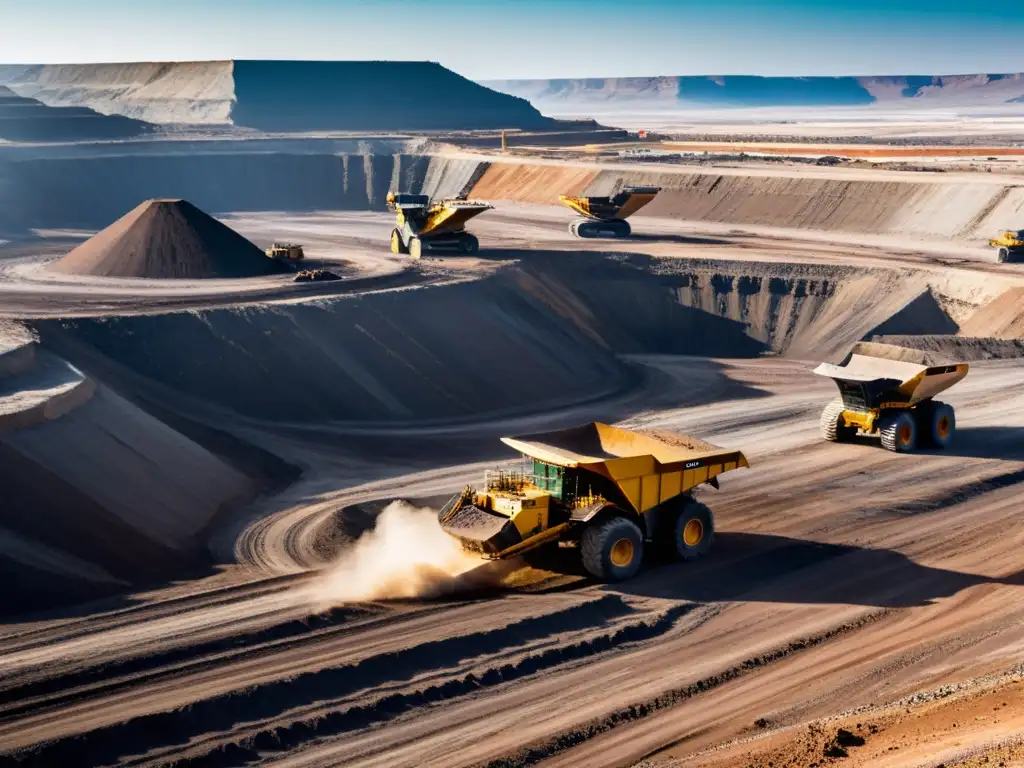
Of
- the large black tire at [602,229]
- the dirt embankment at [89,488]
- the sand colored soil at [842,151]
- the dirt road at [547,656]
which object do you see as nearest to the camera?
the dirt road at [547,656]

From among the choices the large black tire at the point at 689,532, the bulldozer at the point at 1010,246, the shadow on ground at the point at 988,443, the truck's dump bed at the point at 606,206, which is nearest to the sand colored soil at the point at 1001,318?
the bulldozer at the point at 1010,246

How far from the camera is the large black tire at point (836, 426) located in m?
26.2

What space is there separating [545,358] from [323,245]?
59.5 ft

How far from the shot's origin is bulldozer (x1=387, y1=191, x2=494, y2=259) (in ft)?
149

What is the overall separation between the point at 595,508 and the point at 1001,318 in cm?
2695

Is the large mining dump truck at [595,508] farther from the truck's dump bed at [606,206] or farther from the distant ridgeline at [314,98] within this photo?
the distant ridgeline at [314,98]

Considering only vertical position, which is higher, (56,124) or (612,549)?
(56,124)

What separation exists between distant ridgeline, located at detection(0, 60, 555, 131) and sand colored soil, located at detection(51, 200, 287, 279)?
3061 inches

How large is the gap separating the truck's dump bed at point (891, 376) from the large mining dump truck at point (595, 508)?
802 centimetres

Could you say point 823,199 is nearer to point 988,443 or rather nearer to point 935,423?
point 988,443

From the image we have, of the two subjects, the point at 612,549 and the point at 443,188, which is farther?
the point at 443,188

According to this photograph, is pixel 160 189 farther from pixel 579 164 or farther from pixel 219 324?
pixel 219 324

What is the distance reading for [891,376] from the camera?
2622cm

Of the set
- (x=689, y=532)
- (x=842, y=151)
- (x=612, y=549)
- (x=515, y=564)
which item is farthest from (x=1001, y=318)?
(x=842, y=151)
